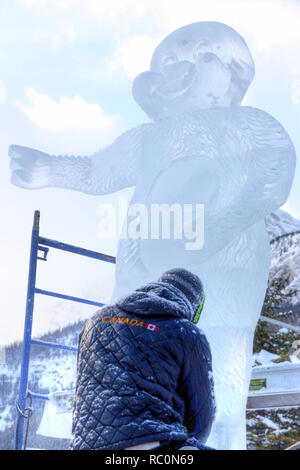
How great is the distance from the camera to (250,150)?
5.73ft

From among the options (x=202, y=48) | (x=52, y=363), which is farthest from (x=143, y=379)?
(x=52, y=363)

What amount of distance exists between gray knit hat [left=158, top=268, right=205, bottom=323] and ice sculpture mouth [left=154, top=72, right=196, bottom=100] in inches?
43.5

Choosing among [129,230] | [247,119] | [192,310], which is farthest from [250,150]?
[192,310]

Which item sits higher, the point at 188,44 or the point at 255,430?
the point at 188,44

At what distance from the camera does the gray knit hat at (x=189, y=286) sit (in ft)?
3.21

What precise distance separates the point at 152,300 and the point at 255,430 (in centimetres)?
474

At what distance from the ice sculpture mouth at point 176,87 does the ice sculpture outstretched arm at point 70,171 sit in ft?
0.90

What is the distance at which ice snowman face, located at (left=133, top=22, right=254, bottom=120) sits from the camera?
194cm

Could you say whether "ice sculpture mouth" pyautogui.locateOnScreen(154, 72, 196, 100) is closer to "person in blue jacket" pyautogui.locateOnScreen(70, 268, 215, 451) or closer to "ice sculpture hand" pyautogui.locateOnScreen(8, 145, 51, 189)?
"ice sculpture hand" pyautogui.locateOnScreen(8, 145, 51, 189)

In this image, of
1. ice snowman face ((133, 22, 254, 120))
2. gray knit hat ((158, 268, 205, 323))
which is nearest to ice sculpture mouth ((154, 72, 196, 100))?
ice snowman face ((133, 22, 254, 120))

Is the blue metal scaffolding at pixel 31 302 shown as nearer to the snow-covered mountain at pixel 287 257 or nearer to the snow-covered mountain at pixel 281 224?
the snow-covered mountain at pixel 287 257

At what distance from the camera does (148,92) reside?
198 cm

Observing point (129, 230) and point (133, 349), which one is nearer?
point (133, 349)
